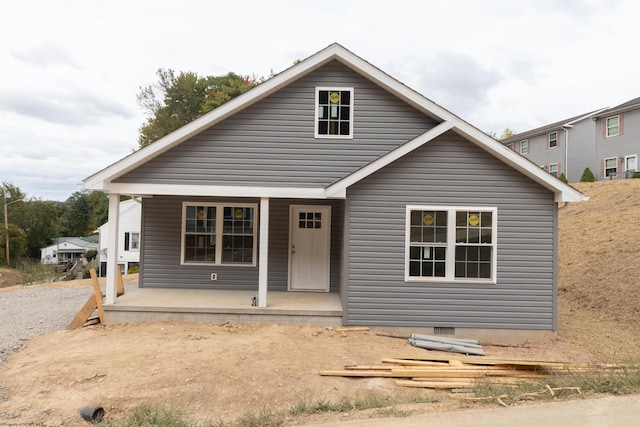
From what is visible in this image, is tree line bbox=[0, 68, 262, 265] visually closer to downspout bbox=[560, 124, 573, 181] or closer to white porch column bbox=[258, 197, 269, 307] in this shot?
white porch column bbox=[258, 197, 269, 307]

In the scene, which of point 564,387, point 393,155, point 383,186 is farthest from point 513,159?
point 564,387

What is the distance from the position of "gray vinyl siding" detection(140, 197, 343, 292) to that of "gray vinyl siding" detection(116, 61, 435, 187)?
4.97 ft

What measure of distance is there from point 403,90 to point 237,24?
40.1 ft

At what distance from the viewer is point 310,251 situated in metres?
10.8

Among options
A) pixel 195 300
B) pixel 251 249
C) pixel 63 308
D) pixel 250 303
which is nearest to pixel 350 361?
pixel 250 303

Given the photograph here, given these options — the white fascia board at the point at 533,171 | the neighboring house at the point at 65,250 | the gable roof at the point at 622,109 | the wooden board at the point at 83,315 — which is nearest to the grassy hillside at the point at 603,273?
the white fascia board at the point at 533,171

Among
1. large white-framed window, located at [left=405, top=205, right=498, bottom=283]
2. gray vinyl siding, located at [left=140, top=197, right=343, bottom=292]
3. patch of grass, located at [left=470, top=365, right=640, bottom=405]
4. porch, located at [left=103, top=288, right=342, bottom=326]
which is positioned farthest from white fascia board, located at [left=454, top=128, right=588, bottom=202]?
porch, located at [left=103, top=288, right=342, bottom=326]

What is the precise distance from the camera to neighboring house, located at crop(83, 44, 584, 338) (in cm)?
863

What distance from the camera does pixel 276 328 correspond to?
8375 mm

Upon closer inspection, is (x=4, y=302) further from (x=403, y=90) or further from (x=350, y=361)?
(x=403, y=90)

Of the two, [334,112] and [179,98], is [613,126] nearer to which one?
[334,112]

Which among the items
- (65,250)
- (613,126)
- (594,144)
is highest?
(613,126)

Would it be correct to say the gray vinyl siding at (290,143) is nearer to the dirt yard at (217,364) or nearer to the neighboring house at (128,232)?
the dirt yard at (217,364)

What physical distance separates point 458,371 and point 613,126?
2669cm
